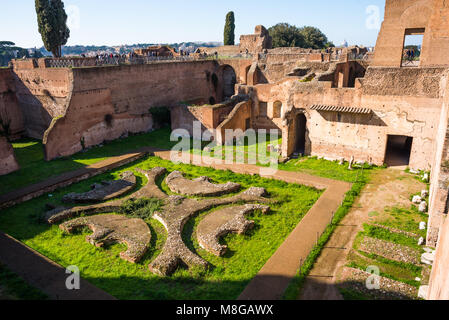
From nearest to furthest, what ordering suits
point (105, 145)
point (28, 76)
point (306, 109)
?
point (306, 109)
point (105, 145)
point (28, 76)

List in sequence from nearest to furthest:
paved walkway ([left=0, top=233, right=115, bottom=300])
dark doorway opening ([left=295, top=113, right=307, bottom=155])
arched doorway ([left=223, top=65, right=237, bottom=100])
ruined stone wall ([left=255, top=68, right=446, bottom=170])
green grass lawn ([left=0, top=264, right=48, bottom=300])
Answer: green grass lawn ([left=0, top=264, right=48, bottom=300]), paved walkway ([left=0, top=233, right=115, bottom=300]), ruined stone wall ([left=255, top=68, right=446, bottom=170]), dark doorway opening ([left=295, top=113, right=307, bottom=155]), arched doorway ([left=223, top=65, right=237, bottom=100])

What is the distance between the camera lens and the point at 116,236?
415 inches

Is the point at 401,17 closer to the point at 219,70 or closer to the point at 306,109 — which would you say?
the point at 306,109

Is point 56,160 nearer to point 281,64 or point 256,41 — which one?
point 281,64

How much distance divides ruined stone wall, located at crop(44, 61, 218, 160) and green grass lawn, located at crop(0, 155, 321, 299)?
5974 mm

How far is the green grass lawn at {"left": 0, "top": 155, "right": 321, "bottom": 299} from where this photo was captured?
8.28 meters

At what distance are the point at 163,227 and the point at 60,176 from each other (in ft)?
24.4

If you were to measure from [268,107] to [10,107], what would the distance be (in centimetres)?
1870

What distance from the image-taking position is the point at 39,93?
2222 centimetres

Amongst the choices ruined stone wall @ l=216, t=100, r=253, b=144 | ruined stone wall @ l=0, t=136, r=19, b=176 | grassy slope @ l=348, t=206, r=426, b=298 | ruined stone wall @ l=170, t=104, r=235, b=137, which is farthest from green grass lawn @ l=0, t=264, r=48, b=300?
ruined stone wall @ l=170, t=104, r=235, b=137

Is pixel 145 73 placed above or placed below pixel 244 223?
above

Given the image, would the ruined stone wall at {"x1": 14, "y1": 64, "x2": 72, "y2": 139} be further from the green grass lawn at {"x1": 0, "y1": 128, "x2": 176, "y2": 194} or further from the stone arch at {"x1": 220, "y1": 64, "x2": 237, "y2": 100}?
the stone arch at {"x1": 220, "y1": 64, "x2": 237, "y2": 100}

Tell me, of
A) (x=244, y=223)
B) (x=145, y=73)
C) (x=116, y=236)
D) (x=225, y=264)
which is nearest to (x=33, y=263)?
(x=116, y=236)

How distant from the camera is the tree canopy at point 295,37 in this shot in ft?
156
